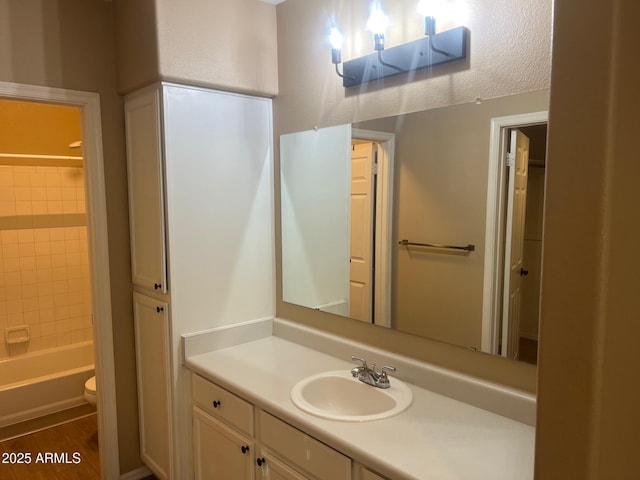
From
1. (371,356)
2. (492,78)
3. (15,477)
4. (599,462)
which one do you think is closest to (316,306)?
(371,356)

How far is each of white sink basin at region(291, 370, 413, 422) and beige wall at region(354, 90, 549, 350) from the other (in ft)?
0.85

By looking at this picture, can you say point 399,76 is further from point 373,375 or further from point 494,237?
point 373,375

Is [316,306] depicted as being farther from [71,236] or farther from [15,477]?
[71,236]

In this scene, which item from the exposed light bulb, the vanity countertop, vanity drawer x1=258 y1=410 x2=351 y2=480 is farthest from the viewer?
the exposed light bulb

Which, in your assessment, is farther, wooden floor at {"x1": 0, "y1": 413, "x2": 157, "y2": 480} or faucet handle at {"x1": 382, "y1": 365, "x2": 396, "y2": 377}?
wooden floor at {"x1": 0, "y1": 413, "x2": 157, "y2": 480}

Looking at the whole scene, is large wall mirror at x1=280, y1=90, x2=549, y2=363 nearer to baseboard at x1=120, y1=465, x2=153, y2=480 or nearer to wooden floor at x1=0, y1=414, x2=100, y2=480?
baseboard at x1=120, y1=465, x2=153, y2=480

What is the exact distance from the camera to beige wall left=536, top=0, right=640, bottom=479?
755 millimetres

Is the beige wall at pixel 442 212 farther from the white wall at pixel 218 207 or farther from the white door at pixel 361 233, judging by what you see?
the white wall at pixel 218 207

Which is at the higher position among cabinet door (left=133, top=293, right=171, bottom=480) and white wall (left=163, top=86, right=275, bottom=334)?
white wall (left=163, top=86, right=275, bottom=334)

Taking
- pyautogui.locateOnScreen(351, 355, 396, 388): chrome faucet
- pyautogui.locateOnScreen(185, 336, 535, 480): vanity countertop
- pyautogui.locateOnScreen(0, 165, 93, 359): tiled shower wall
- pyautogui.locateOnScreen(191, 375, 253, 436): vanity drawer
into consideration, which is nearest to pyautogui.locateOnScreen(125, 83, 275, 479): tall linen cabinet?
pyautogui.locateOnScreen(191, 375, 253, 436): vanity drawer

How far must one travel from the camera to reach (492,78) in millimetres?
1513

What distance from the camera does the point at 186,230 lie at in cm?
213

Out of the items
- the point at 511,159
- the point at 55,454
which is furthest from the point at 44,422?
the point at 511,159

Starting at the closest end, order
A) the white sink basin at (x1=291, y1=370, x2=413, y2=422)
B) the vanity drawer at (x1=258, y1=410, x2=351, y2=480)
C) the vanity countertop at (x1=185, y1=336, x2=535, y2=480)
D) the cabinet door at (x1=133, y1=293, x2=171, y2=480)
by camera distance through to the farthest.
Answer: the vanity countertop at (x1=185, y1=336, x2=535, y2=480) → the vanity drawer at (x1=258, y1=410, x2=351, y2=480) → the white sink basin at (x1=291, y1=370, x2=413, y2=422) → the cabinet door at (x1=133, y1=293, x2=171, y2=480)
